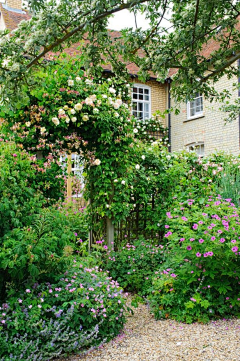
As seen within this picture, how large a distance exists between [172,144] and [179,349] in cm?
1080

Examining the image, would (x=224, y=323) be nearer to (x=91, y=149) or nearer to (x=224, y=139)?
(x=91, y=149)

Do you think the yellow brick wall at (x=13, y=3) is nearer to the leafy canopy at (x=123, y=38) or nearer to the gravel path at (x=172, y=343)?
the leafy canopy at (x=123, y=38)

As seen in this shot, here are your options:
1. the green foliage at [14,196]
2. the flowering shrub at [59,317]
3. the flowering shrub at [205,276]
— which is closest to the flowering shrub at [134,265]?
the flowering shrub at [205,276]

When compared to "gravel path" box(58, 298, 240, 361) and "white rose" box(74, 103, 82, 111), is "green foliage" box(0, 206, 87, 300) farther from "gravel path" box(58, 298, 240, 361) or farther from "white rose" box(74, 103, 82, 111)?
"white rose" box(74, 103, 82, 111)

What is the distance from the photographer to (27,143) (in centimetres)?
471

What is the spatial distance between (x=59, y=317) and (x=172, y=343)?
0.99 metres

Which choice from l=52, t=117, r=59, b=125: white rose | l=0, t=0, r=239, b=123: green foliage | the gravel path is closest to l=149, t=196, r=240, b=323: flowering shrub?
the gravel path

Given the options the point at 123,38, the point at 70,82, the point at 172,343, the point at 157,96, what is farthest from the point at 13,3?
the point at 172,343

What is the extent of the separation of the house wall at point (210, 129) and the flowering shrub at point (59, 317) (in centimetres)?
736

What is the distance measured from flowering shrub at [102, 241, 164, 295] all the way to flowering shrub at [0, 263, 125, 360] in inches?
48.8

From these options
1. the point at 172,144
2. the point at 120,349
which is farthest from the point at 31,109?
the point at 172,144

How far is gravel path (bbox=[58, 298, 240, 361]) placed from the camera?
114 inches

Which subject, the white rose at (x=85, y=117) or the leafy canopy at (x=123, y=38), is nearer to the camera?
the leafy canopy at (x=123, y=38)

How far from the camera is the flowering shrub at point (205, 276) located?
3699mm
